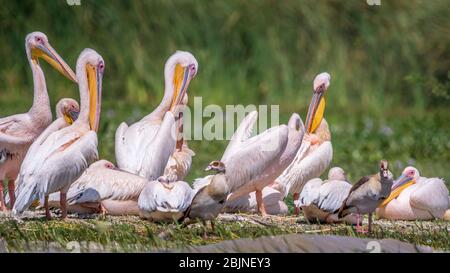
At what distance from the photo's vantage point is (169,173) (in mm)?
9602

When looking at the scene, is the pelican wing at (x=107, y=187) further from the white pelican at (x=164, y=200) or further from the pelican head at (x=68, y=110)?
the pelican head at (x=68, y=110)

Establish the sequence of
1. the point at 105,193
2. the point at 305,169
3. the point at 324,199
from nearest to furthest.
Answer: the point at 324,199 < the point at 105,193 < the point at 305,169

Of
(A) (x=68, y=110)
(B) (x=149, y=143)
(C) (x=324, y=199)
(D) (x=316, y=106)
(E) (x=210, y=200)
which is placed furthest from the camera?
(D) (x=316, y=106)

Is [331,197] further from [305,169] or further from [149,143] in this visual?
[149,143]

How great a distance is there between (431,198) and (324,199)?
Result: 1.05 meters

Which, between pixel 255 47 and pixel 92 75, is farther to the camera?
pixel 255 47

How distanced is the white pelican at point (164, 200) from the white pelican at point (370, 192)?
1.09 metres

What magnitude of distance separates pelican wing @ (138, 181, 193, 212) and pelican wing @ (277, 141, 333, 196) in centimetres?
144

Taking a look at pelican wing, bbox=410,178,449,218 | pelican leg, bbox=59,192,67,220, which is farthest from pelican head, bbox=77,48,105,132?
pelican wing, bbox=410,178,449,218

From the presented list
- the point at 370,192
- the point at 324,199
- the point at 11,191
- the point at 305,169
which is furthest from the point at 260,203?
the point at 11,191

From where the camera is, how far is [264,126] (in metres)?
14.9

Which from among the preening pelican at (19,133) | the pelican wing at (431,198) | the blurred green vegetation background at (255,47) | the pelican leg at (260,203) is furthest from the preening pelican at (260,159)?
the blurred green vegetation background at (255,47)
